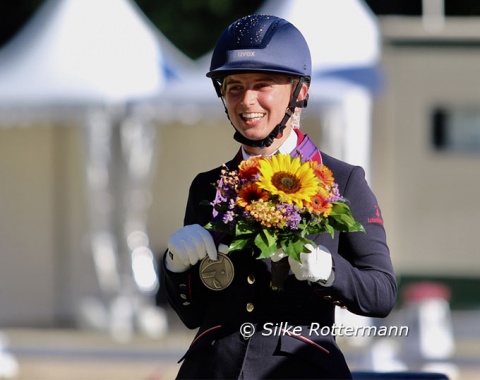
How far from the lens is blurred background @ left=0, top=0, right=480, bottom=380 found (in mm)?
11148

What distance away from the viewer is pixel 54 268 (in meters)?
14.5

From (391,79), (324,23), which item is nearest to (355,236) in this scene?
(324,23)

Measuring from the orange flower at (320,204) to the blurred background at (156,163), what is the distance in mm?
5922

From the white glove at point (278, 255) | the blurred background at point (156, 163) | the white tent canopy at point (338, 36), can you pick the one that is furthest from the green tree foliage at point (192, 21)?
the white glove at point (278, 255)

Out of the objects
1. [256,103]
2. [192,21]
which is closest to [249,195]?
[256,103]

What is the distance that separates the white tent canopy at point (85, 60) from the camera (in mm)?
11648

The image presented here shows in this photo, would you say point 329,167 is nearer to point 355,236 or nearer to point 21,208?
point 355,236

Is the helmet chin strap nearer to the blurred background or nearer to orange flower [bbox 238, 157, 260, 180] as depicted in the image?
orange flower [bbox 238, 157, 260, 180]

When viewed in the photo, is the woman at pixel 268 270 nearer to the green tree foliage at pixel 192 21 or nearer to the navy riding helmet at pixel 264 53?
the navy riding helmet at pixel 264 53

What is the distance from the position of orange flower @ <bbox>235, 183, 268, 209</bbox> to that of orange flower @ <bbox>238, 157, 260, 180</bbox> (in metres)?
0.03

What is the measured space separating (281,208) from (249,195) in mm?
97

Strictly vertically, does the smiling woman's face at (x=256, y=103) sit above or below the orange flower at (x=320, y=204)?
above

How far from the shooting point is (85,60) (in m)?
11.6

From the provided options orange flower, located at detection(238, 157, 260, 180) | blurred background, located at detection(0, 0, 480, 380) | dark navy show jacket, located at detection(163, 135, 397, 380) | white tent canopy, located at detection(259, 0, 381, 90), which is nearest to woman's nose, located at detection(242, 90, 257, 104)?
orange flower, located at detection(238, 157, 260, 180)
